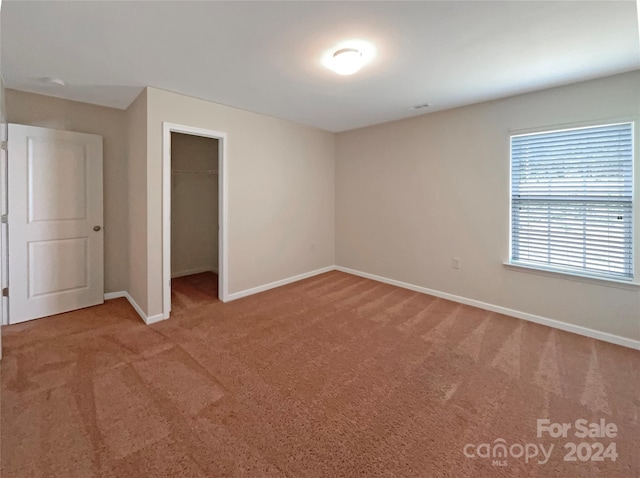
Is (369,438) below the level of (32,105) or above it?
below

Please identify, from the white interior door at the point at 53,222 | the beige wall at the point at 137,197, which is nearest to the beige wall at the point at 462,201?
the beige wall at the point at 137,197

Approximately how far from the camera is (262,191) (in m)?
4.02

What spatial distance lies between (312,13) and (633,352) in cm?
385

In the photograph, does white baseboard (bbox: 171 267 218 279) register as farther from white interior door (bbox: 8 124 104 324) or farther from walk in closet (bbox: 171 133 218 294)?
white interior door (bbox: 8 124 104 324)

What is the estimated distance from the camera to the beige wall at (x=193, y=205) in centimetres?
472

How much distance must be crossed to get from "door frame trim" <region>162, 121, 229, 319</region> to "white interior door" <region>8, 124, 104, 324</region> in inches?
43.5

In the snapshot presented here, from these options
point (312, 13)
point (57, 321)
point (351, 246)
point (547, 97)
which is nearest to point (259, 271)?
point (351, 246)

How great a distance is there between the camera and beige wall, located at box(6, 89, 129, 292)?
3203 millimetres

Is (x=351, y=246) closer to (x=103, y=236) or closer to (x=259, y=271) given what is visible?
(x=259, y=271)

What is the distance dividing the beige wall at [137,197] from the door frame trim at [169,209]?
7.0 inches

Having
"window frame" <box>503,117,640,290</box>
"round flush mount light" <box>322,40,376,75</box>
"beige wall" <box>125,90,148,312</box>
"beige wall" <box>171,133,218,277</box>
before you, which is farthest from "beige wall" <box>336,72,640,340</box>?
"beige wall" <box>125,90,148,312</box>

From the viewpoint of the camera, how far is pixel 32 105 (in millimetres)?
3066

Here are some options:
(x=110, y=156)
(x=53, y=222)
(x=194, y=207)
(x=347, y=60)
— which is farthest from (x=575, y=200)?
(x=53, y=222)

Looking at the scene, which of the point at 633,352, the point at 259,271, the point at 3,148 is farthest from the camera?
the point at 259,271
